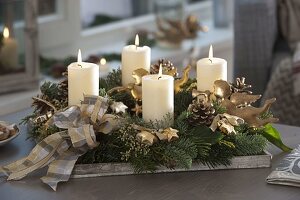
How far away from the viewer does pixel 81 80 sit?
146 cm

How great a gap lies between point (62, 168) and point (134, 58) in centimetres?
32

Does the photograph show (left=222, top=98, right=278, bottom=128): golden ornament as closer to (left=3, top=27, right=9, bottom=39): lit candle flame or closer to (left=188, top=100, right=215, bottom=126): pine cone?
(left=188, top=100, right=215, bottom=126): pine cone

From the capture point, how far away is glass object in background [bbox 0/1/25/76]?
234cm

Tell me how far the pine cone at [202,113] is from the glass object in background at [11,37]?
105cm

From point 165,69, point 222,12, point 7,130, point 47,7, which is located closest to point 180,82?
point 165,69

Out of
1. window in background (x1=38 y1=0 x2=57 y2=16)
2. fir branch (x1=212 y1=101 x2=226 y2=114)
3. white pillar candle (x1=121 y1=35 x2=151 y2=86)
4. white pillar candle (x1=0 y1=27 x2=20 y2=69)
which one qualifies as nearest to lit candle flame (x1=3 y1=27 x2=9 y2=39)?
white pillar candle (x1=0 y1=27 x2=20 y2=69)

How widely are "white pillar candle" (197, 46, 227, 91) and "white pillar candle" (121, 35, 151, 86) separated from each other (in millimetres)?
133

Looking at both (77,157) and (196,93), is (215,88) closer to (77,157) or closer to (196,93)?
(196,93)

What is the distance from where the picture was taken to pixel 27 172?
1379 millimetres

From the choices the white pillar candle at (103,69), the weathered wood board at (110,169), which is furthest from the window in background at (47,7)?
the weathered wood board at (110,169)

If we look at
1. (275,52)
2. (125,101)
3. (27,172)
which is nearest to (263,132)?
(125,101)

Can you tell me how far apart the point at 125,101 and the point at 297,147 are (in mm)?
359

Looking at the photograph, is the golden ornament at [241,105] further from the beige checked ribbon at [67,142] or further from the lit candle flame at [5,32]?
the lit candle flame at [5,32]

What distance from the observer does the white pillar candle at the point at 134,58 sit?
1.58 m
